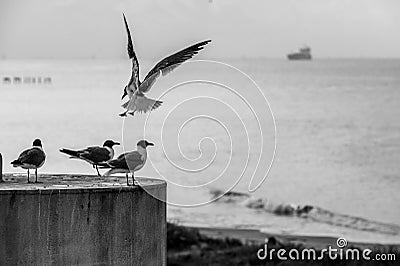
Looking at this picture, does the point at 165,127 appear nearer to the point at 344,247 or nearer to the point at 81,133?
the point at 344,247

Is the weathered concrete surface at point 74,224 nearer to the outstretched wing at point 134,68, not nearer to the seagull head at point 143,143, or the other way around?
the seagull head at point 143,143

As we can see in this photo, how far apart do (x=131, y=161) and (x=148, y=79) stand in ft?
1.81

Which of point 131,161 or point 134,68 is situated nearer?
point 131,161

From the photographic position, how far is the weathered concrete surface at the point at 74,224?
5785 mm

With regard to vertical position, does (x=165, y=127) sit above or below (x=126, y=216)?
above

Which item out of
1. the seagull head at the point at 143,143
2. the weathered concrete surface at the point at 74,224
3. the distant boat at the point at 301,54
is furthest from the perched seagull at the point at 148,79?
the distant boat at the point at 301,54

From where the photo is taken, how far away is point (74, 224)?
585cm

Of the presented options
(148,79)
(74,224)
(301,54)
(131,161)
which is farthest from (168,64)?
(301,54)

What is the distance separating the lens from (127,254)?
609 centimetres

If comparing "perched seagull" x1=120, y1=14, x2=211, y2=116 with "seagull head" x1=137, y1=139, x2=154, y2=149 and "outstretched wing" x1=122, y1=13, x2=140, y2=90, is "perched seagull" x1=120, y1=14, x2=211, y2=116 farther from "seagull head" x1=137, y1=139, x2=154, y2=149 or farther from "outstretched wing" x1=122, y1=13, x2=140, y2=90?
"seagull head" x1=137, y1=139, x2=154, y2=149

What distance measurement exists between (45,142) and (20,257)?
2730cm

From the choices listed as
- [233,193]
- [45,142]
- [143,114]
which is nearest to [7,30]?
[45,142]

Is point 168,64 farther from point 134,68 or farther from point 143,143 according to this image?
point 143,143

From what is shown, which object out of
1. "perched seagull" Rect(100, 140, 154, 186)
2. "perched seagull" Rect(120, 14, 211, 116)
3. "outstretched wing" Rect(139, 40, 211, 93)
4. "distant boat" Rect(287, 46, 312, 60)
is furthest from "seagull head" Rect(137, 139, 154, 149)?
"distant boat" Rect(287, 46, 312, 60)
